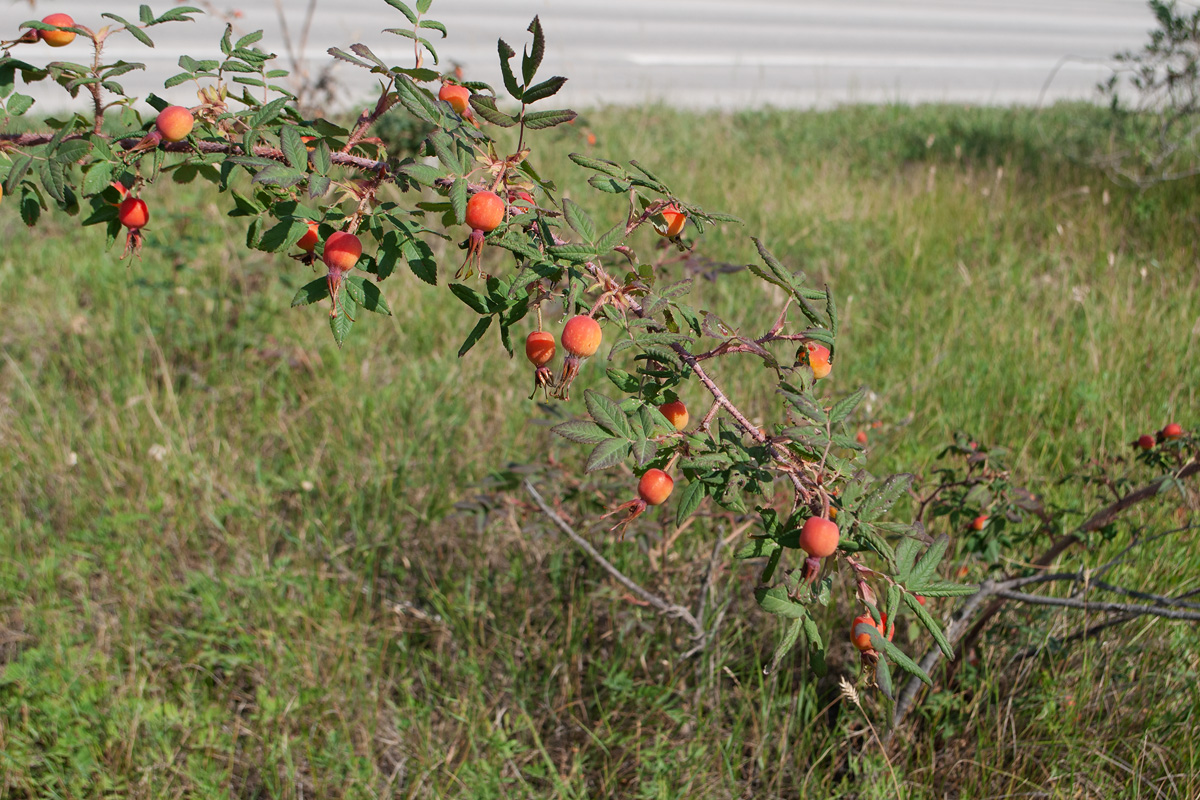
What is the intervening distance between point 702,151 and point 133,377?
10.7 ft

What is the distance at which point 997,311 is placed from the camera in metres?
3.04

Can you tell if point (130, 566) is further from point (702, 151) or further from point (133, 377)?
point (702, 151)

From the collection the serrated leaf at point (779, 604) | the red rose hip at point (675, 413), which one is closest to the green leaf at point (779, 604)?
the serrated leaf at point (779, 604)

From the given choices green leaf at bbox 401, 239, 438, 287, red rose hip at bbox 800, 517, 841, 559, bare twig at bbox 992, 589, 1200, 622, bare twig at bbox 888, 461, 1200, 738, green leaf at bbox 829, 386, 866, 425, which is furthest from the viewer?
bare twig at bbox 888, 461, 1200, 738

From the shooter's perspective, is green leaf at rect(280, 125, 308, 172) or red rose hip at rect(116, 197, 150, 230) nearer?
green leaf at rect(280, 125, 308, 172)

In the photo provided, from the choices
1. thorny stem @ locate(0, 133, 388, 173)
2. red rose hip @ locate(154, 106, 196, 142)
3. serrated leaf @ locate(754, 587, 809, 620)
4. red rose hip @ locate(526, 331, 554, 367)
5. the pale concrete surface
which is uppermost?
the pale concrete surface

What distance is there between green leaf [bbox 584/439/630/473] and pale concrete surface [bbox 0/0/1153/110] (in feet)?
17.9

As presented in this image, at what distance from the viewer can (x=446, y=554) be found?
222cm

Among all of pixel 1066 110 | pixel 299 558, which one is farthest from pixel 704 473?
pixel 1066 110

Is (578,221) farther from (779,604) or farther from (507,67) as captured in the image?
(779,604)

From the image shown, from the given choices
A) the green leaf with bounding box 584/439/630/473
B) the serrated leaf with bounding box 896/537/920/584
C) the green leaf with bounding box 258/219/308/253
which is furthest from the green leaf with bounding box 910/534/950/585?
the green leaf with bounding box 258/219/308/253

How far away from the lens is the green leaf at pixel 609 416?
3.22 ft

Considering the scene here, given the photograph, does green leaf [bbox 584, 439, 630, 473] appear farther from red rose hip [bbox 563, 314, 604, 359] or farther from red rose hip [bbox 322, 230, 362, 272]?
red rose hip [bbox 322, 230, 362, 272]

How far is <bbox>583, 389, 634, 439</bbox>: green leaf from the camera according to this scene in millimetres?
981
